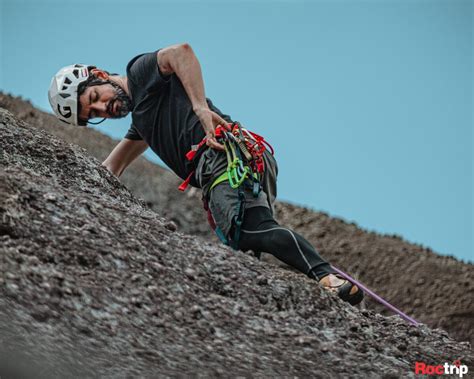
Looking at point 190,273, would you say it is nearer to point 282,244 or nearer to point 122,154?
point 282,244

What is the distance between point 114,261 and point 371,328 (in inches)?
74.9

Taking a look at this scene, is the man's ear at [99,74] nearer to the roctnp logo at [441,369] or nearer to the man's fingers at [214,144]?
the man's fingers at [214,144]

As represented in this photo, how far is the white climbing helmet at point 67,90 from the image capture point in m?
7.52

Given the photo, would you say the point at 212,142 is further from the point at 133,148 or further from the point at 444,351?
the point at 444,351

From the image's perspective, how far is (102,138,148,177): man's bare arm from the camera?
8.11 m

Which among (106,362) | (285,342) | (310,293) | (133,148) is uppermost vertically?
(133,148)

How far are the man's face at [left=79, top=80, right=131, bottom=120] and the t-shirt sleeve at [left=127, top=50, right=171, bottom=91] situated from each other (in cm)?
19

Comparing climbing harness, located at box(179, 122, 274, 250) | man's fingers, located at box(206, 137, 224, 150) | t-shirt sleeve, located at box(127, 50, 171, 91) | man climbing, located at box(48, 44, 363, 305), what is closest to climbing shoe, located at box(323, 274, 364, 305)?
man climbing, located at box(48, 44, 363, 305)

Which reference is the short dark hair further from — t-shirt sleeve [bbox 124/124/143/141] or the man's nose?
t-shirt sleeve [bbox 124/124/143/141]

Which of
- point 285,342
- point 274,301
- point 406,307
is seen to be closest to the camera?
point 285,342

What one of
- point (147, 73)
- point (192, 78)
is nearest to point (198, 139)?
point (192, 78)

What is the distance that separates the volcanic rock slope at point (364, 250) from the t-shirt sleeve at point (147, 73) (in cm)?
842

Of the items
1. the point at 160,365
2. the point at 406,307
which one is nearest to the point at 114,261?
the point at 160,365

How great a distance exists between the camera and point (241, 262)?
21.1 feet
